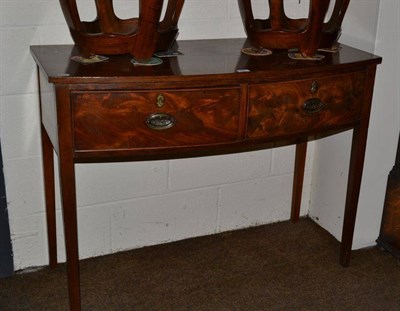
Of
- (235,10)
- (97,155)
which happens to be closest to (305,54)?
(235,10)

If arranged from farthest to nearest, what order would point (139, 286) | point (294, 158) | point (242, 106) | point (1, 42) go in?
point (294, 158)
point (139, 286)
point (1, 42)
point (242, 106)

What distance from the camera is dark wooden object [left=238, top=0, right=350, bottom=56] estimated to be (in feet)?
5.82

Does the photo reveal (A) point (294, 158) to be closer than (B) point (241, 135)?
No

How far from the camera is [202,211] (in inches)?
94.3

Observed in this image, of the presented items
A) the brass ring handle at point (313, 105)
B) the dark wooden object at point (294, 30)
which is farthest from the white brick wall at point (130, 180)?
the brass ring handle at point (313, 105)

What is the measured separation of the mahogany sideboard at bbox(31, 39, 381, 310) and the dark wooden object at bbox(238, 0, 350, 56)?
1.9 inches

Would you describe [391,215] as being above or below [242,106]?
below

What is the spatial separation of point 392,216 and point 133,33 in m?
1.31

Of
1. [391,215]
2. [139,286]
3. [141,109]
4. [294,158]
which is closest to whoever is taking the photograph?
[141,109]

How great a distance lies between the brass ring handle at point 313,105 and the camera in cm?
179

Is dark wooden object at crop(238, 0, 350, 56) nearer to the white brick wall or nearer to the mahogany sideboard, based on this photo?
the mahogany sideboard

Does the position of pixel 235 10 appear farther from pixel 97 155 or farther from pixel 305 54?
pixel 97 155

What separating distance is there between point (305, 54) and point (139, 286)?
1.00 metres

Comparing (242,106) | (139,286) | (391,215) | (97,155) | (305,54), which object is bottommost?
(139,286)
